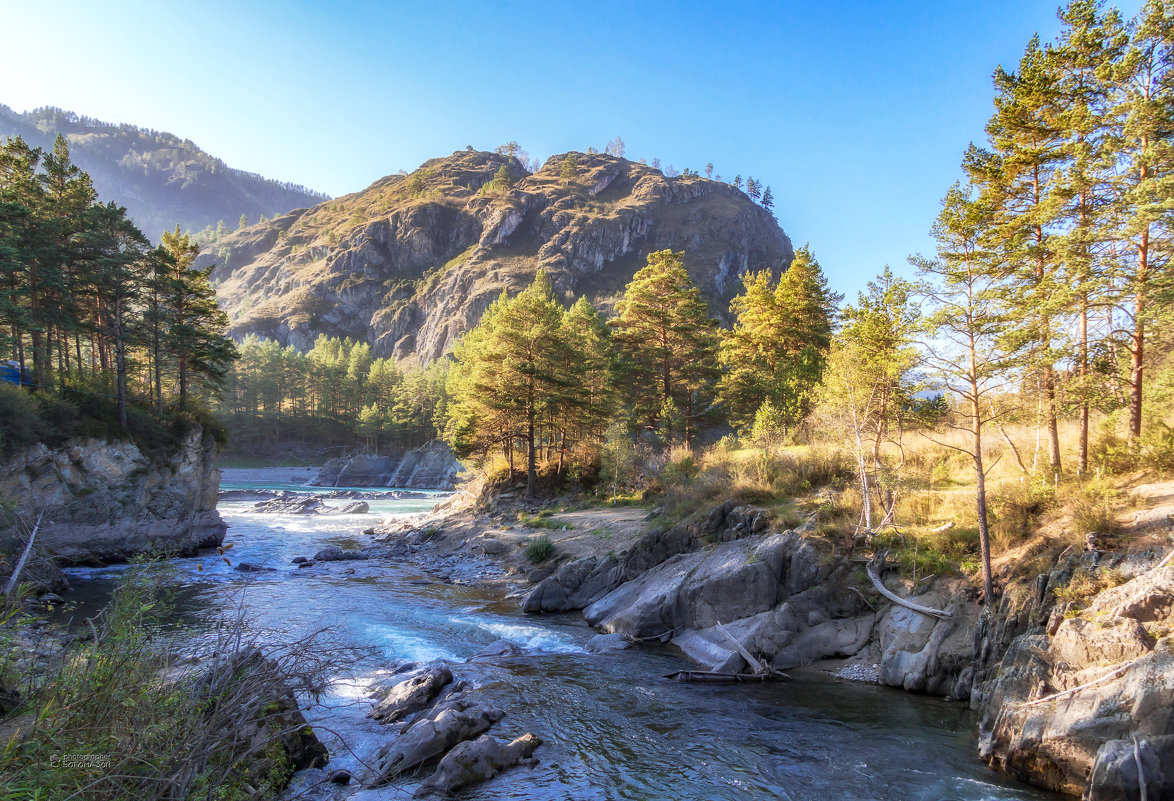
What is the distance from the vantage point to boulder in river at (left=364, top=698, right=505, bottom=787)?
341 inches

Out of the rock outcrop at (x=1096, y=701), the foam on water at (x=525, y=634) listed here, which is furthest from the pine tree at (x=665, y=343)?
the rock outcrop at (x=1096, y=701)

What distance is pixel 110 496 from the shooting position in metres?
25.0

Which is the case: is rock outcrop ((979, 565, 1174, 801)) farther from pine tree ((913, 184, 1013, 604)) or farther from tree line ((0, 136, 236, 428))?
tree line ((0, 136, 236, 428))

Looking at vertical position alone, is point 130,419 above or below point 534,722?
above

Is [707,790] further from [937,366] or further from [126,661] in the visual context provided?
[937,366]

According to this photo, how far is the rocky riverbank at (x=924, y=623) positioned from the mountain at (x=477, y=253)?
113943mm

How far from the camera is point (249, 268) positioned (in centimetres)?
19112

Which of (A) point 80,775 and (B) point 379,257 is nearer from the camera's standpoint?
(A) point 80,775

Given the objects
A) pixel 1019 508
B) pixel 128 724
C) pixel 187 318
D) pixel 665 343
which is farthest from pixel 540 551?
pixel 187 318

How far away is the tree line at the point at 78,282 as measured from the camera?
24953 mm

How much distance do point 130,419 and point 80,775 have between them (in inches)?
1191

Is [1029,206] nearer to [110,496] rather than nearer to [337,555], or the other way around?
[337,555]

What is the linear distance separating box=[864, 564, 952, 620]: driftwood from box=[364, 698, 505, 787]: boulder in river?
9888mm

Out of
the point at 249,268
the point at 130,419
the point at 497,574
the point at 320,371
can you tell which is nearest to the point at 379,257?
the point at 249,268
